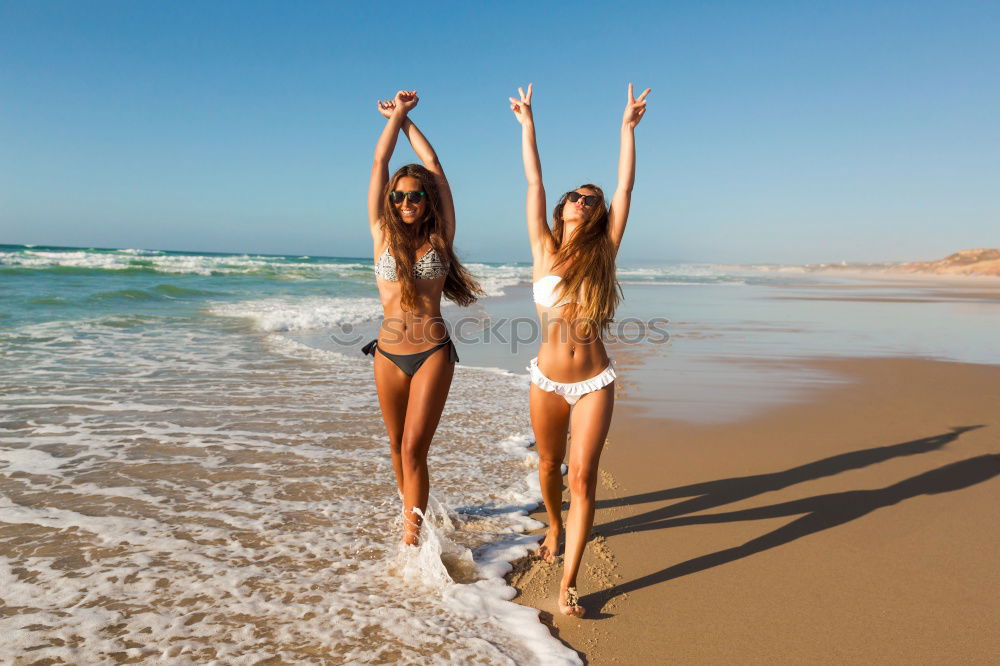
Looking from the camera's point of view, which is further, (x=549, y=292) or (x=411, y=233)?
(x=411, y=233)

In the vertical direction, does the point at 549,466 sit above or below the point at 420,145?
below

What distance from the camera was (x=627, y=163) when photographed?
3.32 m

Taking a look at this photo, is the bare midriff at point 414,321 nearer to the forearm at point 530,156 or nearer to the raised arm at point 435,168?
the raised arm at point 435,168

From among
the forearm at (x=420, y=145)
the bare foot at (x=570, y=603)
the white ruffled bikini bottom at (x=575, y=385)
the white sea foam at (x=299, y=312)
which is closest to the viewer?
the bare foot at (x=570, y=603)

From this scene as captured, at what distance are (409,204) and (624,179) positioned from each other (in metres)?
1.17

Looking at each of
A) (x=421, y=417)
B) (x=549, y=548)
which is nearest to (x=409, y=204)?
(x=421, y=417)

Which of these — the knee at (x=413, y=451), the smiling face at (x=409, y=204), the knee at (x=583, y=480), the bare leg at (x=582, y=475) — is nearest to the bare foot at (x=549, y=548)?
the bare leg at (x=582, y=475)

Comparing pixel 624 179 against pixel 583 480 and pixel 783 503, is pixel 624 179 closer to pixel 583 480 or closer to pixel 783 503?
pixel 583 480

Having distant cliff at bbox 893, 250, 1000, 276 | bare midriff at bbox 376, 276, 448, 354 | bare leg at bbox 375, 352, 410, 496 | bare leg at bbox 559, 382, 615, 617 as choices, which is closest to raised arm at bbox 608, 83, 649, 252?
bare leg at bbox 559, 382, 615, 617

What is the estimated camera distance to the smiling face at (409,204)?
346cm

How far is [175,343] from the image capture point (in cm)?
1084

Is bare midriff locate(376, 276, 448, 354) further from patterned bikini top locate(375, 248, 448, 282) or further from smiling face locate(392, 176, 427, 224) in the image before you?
smiling face locate(392, 176, 427, 224)

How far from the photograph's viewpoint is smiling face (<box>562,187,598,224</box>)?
325 cm

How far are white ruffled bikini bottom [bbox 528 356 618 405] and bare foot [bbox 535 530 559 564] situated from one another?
0.95m
